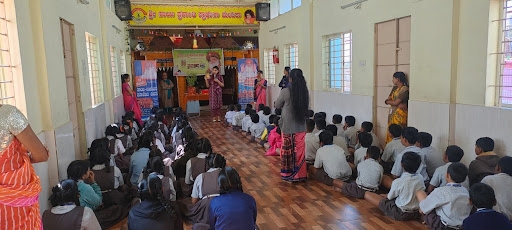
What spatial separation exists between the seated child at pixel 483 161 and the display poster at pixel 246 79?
9282mm

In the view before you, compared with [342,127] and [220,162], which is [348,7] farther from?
[220,162]

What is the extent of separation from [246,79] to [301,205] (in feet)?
29.0

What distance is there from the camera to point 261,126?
340 inches

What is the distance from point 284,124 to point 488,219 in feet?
9.98

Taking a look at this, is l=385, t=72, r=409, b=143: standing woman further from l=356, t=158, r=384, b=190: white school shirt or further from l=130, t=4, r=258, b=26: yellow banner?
l=130, t=4, r=258, b=26: yellow banner

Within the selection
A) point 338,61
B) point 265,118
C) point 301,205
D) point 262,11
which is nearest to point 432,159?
point 301,205

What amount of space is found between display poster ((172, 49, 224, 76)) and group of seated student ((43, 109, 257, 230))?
24.4ft

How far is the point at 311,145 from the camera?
632 centimetres

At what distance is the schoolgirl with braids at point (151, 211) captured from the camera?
294 cm

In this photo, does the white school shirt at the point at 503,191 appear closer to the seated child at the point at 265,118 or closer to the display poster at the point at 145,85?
the seated child at the point at 265,118

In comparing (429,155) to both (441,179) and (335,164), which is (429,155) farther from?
(335,164)

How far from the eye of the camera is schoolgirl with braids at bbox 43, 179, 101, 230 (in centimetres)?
313

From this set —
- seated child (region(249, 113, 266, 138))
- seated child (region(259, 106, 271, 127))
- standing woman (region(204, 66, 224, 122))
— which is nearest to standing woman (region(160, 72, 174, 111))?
→ standing woman (region(204, 66, 224, 122))

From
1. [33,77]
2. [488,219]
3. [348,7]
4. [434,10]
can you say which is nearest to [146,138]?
[33,77]
